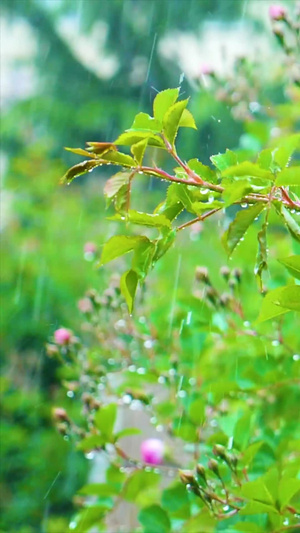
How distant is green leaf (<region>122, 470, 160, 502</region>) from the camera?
3.29 feet

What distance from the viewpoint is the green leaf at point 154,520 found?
872mm

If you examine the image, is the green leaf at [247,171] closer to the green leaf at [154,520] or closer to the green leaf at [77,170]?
the green leaf at [77,170]

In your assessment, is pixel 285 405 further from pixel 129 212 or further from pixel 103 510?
pixel 129 212

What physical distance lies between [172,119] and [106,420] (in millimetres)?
526

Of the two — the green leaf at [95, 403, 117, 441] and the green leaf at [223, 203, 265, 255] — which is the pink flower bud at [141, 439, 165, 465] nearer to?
the green leaf at [95, 403, 117, 441]

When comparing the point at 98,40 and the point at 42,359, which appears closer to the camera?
the point at 42,359

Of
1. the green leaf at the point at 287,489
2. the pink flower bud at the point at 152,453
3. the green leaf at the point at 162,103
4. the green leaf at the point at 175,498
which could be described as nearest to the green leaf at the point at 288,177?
the green leaf at the point at 162,103

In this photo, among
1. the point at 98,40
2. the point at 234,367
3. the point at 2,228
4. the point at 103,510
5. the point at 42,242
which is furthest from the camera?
the point at 98,40

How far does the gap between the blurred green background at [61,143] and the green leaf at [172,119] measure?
895 mm

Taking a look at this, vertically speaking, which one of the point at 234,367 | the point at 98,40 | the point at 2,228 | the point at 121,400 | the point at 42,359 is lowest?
the point at 42,359

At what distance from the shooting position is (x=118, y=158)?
529 mm

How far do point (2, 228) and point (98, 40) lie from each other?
2.01 metres

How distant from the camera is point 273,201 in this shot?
20.2 inches

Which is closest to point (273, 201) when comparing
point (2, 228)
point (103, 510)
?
point (103, 510)
